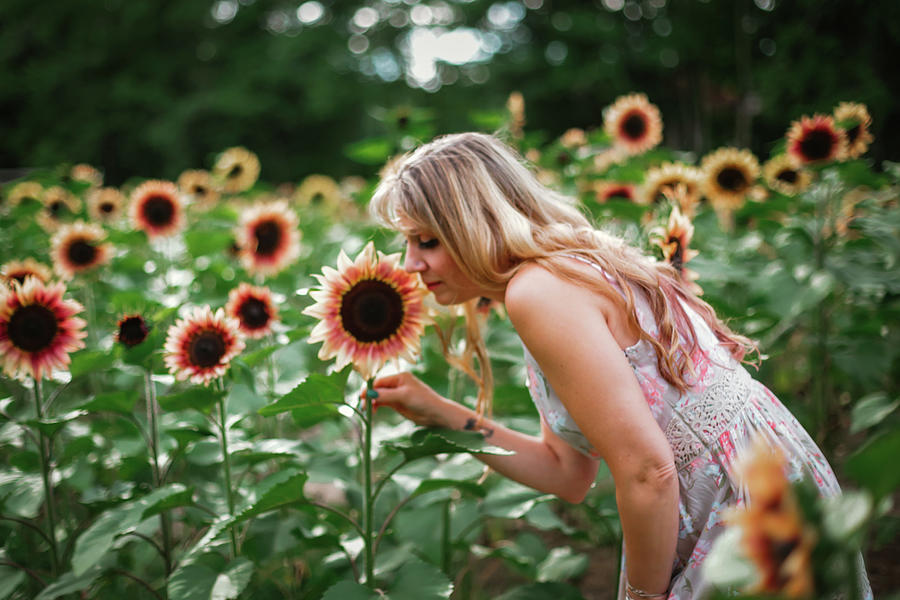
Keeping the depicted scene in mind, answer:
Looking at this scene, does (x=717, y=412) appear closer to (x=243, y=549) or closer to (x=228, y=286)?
(x=243, y=549)

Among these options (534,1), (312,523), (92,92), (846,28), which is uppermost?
(534,1)

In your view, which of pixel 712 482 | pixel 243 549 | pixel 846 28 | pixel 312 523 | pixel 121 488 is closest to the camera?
pixel 712 482

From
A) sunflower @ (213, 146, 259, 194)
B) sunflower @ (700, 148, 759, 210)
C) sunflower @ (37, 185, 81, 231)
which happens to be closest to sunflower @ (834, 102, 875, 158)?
sunflower @ (700, 148, 759, 210)

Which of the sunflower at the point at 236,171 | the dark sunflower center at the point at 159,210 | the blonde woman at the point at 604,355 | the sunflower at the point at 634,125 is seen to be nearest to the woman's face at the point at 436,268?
the blonde woman at the point at 604,355

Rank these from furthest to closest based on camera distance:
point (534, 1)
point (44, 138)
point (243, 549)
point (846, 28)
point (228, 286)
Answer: point (534, 1) → point (44, 138) → point (846, 28) → point (228, 286) → point (243, 549)

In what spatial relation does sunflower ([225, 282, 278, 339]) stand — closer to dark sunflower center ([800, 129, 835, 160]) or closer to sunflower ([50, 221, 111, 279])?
sunflower ([50, 221, 111, 279])

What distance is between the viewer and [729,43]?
10586 millimetres

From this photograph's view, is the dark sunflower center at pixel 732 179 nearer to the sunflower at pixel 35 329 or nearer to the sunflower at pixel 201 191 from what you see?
the sunflower at pixel 35 329

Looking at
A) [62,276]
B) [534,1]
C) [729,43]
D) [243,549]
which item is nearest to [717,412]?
[243,549]

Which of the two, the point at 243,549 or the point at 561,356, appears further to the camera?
the point at 243,549

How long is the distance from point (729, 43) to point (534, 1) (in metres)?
10.0

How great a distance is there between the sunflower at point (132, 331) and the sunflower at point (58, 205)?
226 cm

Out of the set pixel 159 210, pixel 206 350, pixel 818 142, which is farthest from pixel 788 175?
pixel 159 210

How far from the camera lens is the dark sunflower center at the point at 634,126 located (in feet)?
13.4
